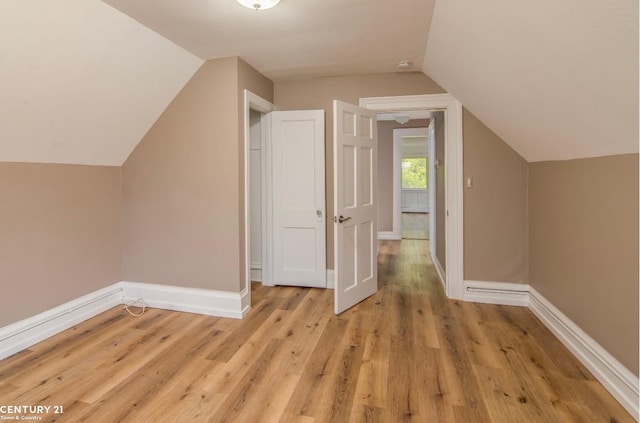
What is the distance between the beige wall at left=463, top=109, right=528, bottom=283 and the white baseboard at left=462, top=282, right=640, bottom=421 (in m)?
0.11

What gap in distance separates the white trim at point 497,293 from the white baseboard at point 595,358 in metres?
0.34

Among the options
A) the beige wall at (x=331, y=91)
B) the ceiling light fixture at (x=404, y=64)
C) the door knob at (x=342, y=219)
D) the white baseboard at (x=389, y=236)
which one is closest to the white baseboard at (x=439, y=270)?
the beige wall at (x=331, y=91)

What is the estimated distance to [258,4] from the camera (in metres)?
2.12

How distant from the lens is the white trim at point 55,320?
96.6 inches

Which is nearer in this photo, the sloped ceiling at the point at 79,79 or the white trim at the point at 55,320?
the sloped ceiling at the point at 79,79

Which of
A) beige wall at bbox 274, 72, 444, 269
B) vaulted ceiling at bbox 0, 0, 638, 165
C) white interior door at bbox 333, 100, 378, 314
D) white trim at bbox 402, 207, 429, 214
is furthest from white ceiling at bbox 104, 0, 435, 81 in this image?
white trim at bbox 402, 207, 429, 214

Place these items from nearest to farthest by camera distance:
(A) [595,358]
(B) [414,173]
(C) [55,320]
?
(A) [595,358], (C) [55,320], (B) [414,173]

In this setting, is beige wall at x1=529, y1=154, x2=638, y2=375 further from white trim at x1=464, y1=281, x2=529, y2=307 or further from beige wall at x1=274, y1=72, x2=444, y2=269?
beige wall at x1=274, y1=72, x2=444, y2=269

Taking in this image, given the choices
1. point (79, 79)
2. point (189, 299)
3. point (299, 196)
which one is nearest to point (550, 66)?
point (299, 196)

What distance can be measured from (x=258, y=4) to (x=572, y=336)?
3110mm

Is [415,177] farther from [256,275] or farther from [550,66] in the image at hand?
[550,66]

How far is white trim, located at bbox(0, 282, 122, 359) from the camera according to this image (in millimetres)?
2453

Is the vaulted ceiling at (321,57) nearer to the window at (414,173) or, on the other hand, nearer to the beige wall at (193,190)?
the beige wall at (193,190)

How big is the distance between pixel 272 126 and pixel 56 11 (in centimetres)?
212
